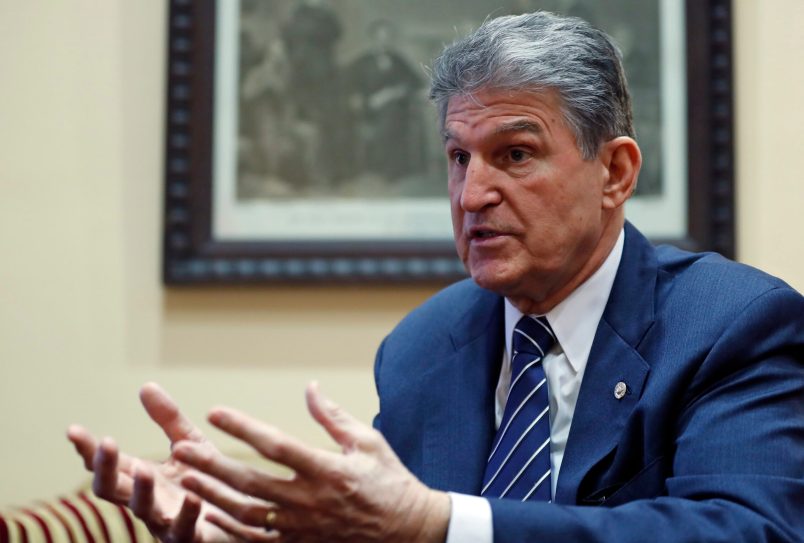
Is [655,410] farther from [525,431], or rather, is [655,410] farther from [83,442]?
[83,442]

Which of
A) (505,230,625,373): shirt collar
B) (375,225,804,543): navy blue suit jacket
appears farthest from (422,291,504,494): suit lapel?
(505,230,625,373): shirt collar

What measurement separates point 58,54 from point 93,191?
0.44 meters

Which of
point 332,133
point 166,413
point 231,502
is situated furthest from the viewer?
point 332,133

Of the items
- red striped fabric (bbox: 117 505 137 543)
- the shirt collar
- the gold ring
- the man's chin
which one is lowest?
red striped fabric (bbox: 117 505 137 543)

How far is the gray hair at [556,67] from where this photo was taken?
2.00 m

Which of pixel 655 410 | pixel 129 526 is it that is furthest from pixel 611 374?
pixel 129 526

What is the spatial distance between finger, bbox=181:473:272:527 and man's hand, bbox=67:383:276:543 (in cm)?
2

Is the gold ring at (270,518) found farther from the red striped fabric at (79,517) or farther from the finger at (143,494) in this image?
the red striped fabric at (79,517)

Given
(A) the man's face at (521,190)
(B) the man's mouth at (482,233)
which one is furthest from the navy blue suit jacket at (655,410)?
(B) the man's mouth at (482,233)

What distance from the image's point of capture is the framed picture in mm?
3250

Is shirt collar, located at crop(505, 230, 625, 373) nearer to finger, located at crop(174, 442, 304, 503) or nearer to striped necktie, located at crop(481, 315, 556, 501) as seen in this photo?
striped necktie, located at crop(481, 315, 556, 501)

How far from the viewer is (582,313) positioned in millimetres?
2094

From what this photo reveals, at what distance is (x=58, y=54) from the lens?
3383 mm

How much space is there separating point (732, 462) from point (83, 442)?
992 millimetres
